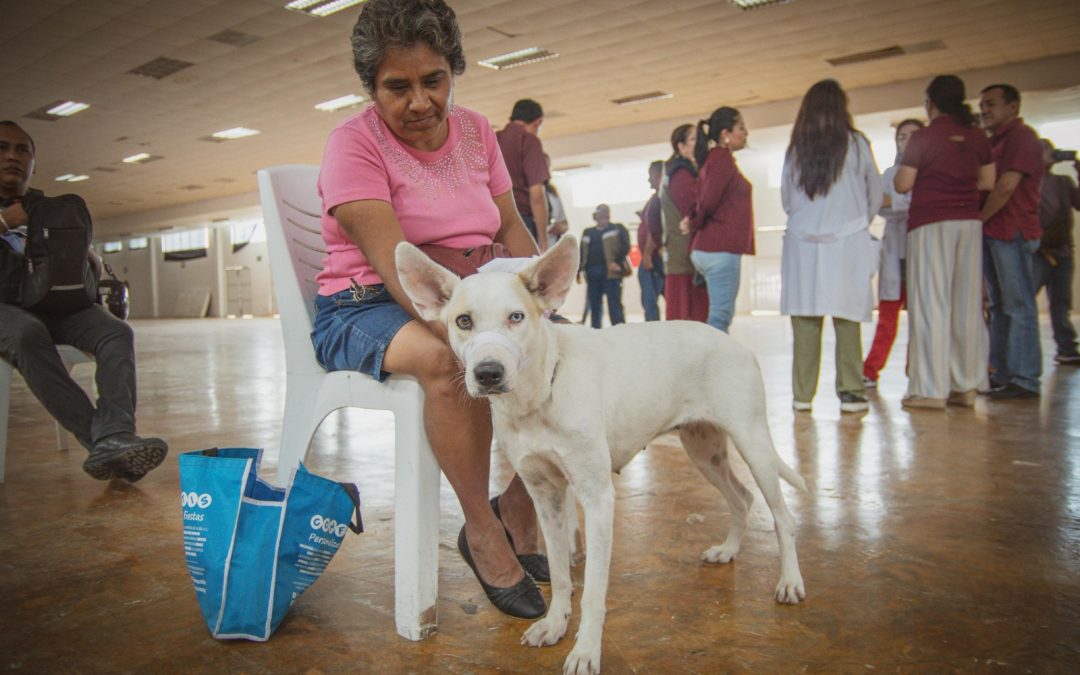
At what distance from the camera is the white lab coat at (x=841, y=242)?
444 cm

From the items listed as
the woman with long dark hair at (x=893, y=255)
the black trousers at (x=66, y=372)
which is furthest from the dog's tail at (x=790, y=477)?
the woman with long dark hair at (x=893, y=255)

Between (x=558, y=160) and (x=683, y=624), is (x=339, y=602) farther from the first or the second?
(x=558, y=160)

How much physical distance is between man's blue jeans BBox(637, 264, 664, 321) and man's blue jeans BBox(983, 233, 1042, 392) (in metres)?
3.63

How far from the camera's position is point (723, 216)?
202 inches

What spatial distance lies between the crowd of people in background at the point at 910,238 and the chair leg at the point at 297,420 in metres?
3.13

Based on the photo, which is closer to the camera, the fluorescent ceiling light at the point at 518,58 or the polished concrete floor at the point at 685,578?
the polished concrete floor at the point at 685,578

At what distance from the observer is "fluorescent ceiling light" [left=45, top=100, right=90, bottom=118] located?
1408 cm

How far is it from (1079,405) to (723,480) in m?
3.64

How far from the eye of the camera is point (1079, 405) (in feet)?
15.2

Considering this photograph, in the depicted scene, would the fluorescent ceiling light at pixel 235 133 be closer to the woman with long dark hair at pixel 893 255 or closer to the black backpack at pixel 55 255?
the black backpack at pixel 55 255

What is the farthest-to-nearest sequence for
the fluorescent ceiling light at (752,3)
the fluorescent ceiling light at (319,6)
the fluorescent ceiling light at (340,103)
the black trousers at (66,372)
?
the fluorescent ceiling light at (340,103) < the fluorescent ceiling light at (752,3) < the fluorescent ceiling light at (319,6) < the black trousers at (66,372)

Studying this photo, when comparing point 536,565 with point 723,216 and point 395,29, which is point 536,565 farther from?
point 723,216

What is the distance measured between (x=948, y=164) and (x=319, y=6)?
8.04 m

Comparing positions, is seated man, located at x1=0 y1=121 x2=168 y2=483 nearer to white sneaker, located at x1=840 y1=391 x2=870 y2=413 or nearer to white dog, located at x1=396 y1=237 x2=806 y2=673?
white dog, located at x1=396 y1=237 x2=806 y2=673
